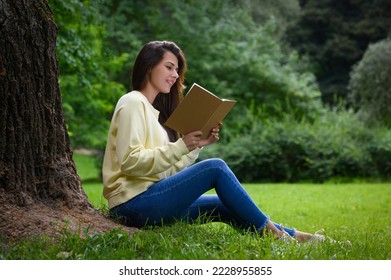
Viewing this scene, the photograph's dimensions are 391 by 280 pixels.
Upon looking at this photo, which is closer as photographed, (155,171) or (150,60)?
(155,171)

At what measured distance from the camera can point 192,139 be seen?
3812mm

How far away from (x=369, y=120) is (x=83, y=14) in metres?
9.12

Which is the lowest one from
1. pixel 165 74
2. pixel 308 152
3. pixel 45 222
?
pixel 308 152

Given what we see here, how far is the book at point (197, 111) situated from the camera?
3746 mm

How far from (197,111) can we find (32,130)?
101 cm

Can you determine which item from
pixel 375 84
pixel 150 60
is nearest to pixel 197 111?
pixel 150 60

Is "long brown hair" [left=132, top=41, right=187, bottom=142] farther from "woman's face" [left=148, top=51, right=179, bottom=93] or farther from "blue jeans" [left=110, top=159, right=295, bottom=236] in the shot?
"blue jeans" [left=110, top=159, right=295, bottom=236]

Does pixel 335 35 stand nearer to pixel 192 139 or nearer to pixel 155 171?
pixel 192 139

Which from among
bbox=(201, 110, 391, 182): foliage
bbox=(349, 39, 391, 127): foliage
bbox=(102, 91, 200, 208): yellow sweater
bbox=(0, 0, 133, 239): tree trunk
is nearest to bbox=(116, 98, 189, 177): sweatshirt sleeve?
bbox=(102, 91, 200, 208): yellow sweater

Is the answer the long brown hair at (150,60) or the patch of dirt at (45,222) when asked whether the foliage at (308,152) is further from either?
the patch of dirt at (45,222)

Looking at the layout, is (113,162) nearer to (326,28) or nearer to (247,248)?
(247,248)

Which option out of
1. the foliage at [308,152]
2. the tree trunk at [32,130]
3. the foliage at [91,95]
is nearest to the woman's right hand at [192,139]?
the tree trunk at [32,130]

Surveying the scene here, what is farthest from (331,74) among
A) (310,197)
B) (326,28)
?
(310,197)

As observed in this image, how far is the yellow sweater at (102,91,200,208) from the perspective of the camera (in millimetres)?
3674
